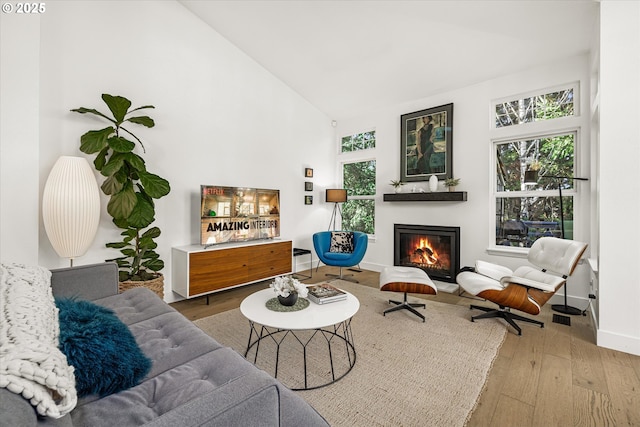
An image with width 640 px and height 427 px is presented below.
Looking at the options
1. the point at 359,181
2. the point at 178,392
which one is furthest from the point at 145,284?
the point at 359,181

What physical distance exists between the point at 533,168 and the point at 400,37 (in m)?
2.25

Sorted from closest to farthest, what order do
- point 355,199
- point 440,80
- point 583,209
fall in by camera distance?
point 583,209, point 440,80, point 355,199

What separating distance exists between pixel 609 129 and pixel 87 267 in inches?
161

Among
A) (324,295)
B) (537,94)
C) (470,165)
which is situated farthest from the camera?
(470,165)

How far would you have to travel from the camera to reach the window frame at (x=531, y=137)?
319 cm

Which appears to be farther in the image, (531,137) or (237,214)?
(237,214)

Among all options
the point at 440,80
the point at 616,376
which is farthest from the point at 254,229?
the point at 616,376

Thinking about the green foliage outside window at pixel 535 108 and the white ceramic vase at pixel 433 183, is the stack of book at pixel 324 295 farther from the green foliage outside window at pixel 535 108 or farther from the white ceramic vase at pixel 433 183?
the green foliage outside window at pixel 535 108

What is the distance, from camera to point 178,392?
3.35 feet

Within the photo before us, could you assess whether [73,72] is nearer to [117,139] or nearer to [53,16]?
[53,16]

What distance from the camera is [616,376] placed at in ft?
6.27

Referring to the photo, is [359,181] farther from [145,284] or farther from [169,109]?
[145,284]

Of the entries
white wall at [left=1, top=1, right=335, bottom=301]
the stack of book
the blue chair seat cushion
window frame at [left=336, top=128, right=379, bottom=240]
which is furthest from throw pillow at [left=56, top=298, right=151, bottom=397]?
window frame at [left=336, top=128, right=379, bottom=240]

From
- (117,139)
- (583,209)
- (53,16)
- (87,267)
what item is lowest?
(87,267)
